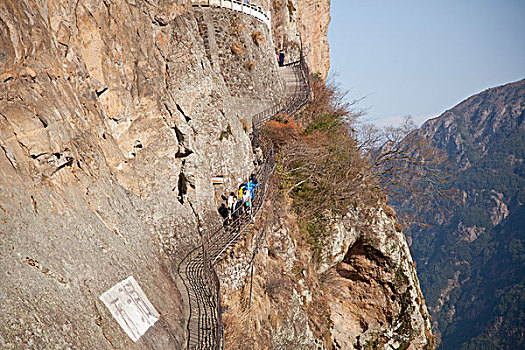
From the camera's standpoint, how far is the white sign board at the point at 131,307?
7.47m

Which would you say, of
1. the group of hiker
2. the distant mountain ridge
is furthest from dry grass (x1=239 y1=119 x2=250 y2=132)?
the distant mountain ridge

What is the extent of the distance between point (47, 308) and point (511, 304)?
462 feet

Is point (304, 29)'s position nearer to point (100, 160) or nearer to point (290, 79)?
point (290, 79)

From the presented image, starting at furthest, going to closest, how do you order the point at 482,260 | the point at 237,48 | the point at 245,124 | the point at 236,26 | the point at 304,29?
the point at 482,260 < the point at 304,29 < the point at 236,26 < the point at 237,48 < the point at 245,124

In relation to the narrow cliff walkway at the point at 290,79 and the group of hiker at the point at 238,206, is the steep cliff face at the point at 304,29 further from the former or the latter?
the group of hiker at the point at 238,206

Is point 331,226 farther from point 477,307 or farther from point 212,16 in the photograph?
point 477,307

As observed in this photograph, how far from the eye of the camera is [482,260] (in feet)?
513

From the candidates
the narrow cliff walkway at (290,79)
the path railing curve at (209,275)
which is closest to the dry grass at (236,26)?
the narrow cliff walkway at (290,79)

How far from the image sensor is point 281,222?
16531 millimetres

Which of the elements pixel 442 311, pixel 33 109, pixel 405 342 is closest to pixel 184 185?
pixel 33 109

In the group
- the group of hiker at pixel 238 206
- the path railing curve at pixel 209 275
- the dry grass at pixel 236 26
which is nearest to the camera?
the path railing curve at pixel 209 275

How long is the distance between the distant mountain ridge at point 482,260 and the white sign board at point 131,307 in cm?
9979

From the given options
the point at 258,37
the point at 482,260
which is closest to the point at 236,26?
the point at 258,37

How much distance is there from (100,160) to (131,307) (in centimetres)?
361
